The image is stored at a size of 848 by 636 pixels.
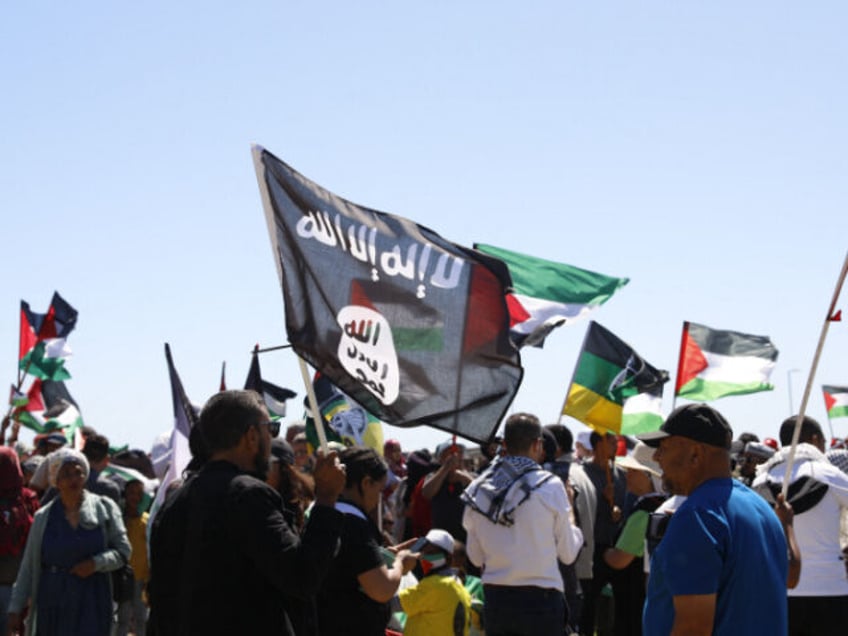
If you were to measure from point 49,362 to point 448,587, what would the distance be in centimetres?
1435

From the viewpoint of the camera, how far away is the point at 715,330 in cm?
1667

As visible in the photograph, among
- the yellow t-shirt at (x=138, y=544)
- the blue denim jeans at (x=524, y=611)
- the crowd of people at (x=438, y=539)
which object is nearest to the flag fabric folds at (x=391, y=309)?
the crowd of people at (x=438, y=539)

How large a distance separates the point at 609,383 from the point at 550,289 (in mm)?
2970

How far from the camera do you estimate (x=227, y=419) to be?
5.05 metres

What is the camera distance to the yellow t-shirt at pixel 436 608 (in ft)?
28.4

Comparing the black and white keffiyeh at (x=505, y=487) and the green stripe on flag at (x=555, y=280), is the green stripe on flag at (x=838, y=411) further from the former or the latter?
the black and white keffiyeh at (x=505, y=487)

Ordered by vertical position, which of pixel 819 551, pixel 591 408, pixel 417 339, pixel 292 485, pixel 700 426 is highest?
pixel 417 339

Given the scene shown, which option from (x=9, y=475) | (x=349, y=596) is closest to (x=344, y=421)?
(x=9, y=475)

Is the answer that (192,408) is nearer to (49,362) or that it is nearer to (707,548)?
(707,548)

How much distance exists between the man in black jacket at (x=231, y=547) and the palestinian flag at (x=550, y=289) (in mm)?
6282

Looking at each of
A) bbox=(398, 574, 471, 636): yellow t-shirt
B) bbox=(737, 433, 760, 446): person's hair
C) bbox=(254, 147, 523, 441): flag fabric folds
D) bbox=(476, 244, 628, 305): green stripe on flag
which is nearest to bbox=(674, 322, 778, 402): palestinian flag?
bbox=(737, 433, 760, 446): person's hair

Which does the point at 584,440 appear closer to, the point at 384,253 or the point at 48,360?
the point at 384,253

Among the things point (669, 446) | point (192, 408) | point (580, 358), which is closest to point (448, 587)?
point (192, 408)

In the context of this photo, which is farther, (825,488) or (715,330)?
(715,330)
